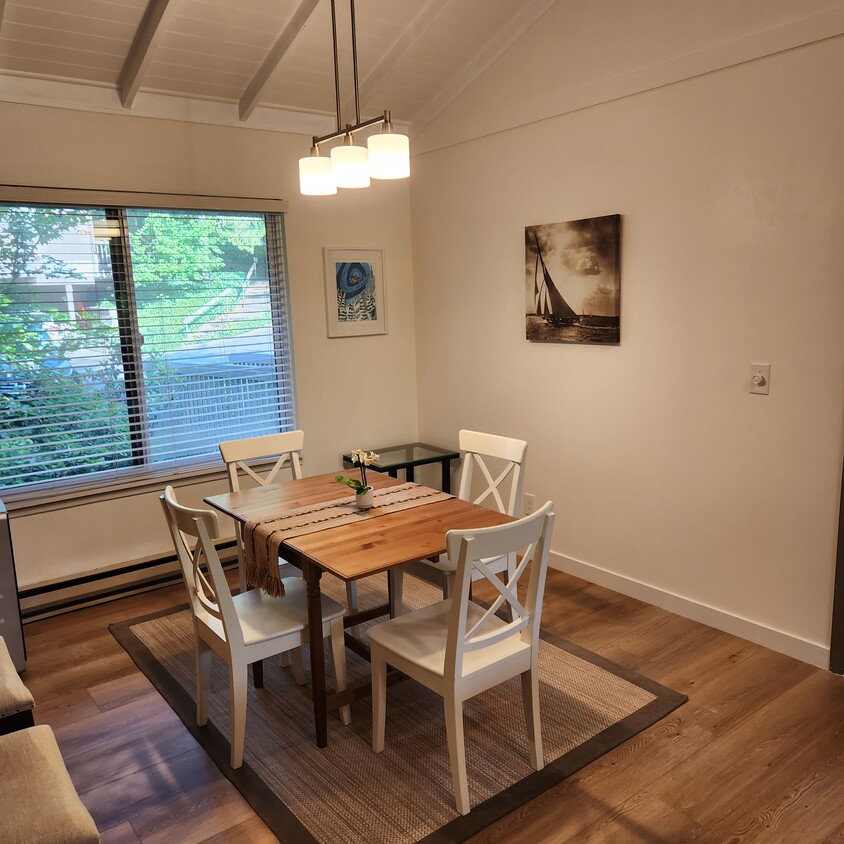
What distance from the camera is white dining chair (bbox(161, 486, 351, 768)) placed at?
7.54 ft

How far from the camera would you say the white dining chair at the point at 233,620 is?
7.54ft

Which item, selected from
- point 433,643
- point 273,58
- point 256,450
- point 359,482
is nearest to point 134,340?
point 256,450

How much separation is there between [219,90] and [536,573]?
305 cm

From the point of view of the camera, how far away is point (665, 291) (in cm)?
325

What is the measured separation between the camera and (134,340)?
12.5 ft

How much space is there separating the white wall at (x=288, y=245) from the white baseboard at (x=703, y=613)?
1.56m

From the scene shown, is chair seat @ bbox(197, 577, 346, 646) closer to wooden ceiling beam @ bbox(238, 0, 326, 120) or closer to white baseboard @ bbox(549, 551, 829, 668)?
white baseboard @ bbox(549, 551, 829, 668)

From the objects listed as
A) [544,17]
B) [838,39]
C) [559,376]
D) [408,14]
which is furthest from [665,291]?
[408,14]

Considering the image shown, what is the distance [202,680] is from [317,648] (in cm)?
49

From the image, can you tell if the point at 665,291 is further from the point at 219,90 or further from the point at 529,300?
the point at 219,90

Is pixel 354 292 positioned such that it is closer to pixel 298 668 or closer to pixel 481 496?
pixel 481 496

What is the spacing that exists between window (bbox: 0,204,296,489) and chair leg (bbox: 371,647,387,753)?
2.10m

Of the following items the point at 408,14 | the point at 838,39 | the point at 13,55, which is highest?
the point at 408,14

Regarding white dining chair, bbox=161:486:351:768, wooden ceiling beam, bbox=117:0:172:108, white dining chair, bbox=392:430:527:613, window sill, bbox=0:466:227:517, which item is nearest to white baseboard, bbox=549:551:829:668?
→ white dining chair, bbox=392:430:527:613
